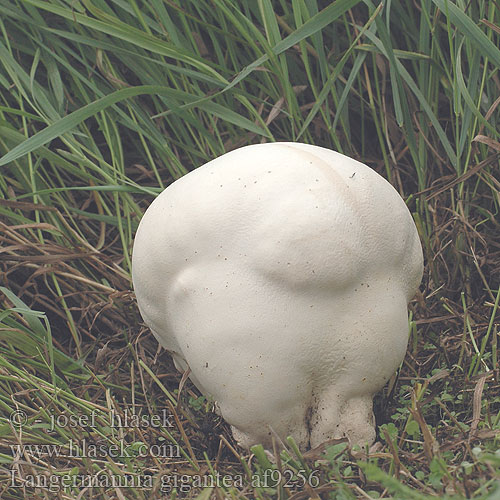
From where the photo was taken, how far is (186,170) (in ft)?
7.19

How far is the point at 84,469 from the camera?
1.52 m

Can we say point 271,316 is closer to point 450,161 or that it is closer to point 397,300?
point 397,300

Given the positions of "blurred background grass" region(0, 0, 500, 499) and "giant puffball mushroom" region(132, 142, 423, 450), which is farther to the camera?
"blurred background grass" region(0, 0, 500, 499)

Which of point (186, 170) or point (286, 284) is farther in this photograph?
point (186, 170)

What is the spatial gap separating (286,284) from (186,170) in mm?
902

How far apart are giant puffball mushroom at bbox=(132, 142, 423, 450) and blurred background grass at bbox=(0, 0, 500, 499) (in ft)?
0.35

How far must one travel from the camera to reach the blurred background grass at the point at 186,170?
1.52 m

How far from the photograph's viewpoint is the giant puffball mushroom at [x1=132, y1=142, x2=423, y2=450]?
137 cm

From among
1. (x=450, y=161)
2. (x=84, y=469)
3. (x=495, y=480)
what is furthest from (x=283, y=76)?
(x=495, y=480)

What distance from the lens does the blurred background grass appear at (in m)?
1.52

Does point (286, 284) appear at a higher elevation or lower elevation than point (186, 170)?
higher

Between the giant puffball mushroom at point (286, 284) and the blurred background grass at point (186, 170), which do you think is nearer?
the giant puffball mushroom at point (286, 284)

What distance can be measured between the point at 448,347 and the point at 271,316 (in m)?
0.55

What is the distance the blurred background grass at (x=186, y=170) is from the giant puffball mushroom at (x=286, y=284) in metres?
0.11
